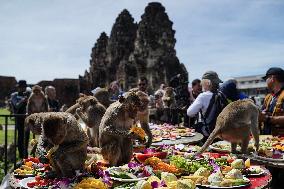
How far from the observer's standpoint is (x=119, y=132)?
12.3ft

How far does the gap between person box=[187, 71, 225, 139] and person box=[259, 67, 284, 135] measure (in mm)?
776

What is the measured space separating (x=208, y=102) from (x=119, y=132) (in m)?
2.92

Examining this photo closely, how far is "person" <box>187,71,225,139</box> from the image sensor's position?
20.8 feet

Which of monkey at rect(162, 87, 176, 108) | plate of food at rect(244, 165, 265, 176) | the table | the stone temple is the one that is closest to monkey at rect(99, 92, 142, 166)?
plate of food at rect(244, 165, 265, 176)

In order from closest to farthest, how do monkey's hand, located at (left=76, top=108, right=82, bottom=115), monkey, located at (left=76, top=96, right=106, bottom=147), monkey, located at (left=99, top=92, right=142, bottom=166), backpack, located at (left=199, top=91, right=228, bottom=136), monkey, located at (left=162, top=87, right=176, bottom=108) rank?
monkey, located at (left=99, top=92, right=142, bottom=166)
monkey, located at (left=76, top=96, right=106, bottom=147)
monkey's hand, located at (left=76, top=108, right=82, bottom=115)
backpack, located at (left=199, top=91, right=228, bottom=136)
monkey, located at (left=162, top=87, right=176, bottom=108)

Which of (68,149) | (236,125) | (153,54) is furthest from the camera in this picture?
(153,54)

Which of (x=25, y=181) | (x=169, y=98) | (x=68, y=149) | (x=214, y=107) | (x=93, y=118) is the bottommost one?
(x=25, y=181)

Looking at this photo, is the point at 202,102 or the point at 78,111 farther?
the point at 202,102

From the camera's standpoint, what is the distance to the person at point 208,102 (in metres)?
6.35

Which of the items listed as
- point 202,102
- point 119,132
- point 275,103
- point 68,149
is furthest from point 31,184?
point 275,103

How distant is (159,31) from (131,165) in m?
27.5

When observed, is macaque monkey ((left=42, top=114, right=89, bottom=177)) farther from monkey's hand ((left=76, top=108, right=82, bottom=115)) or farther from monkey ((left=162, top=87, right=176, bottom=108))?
monkey ((left=162, top=87, right=176, bottom=108))

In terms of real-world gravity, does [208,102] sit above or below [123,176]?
above

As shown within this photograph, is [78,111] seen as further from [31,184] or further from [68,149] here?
[31,184]
